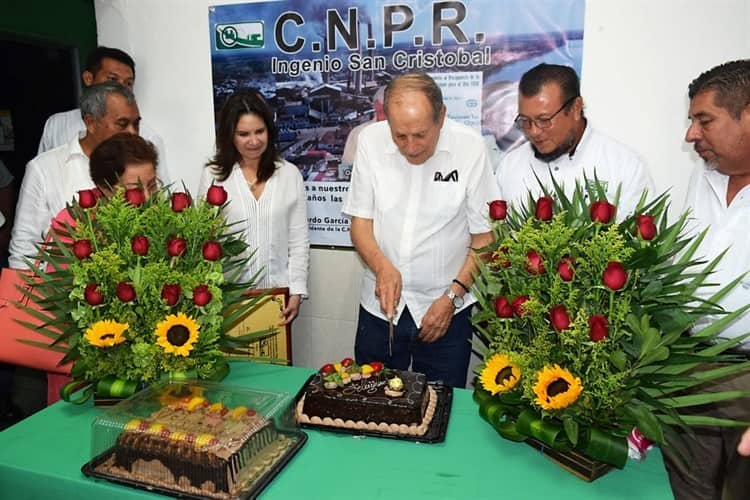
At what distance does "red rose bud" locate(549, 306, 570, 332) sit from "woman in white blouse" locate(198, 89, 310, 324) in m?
1.56

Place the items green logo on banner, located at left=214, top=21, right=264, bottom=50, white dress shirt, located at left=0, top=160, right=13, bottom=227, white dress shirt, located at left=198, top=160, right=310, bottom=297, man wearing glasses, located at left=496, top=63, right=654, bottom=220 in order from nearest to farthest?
1. man wearing glasses, located at left=496, top=63, right=654, bottom=220
2. white dress shirt, located at left=198, top=160, right=310, bottom=297
3. green logo on banner, located at left=214, top=21, right=264, bottom=50
4. white dress shirt, located at left=0, top=160, right=13, bottom=227

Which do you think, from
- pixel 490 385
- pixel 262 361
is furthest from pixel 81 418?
pixel 490 385

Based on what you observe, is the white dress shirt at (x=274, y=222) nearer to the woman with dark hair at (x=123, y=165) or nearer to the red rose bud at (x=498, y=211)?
the woman with dark hair at (x=123, y=165)

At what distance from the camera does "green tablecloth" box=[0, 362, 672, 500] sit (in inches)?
47.1

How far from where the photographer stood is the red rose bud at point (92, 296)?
4.64 ft

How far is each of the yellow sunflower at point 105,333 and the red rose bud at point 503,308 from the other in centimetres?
95

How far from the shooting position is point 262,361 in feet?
6.53

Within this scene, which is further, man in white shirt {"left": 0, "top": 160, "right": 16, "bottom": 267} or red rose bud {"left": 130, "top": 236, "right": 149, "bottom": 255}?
man in white shirt {"left": 0, "top": 160, "right": 16, "bottom": 267}

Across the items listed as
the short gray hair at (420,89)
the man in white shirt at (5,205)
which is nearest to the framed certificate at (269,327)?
the short gray hair at (420,89)

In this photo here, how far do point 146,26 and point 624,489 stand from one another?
3341 millimetres

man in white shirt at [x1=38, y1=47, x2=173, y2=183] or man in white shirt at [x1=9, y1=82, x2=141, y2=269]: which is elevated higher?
man in white shirt at [x1=38, y1=47, x2=173, y2=183]

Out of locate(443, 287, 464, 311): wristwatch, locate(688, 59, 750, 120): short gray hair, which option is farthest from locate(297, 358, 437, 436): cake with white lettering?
locate(688, 59, 750, 120): short gray hair

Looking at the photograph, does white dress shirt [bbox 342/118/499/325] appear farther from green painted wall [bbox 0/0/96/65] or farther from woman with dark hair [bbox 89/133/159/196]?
green painted wall [bbox 0/0/96/65]

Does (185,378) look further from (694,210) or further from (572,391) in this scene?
(694,210)
